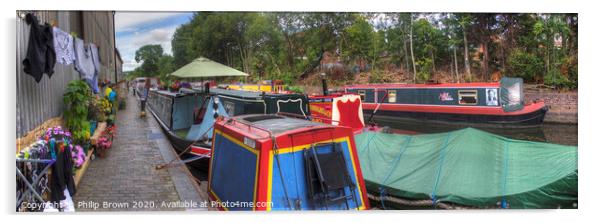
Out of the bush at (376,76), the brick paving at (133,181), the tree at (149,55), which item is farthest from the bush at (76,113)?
the bush at (376,76)

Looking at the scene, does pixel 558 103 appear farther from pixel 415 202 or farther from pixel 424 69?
pixel 415 202

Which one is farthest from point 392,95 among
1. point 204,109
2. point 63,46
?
point 63,46

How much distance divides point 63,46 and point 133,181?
1744 millimetres

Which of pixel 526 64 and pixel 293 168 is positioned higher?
pixel 526 64

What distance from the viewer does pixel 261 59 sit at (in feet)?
19.8

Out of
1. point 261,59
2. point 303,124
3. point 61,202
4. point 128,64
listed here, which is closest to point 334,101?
point 261,59

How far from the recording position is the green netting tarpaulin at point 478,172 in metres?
4.10

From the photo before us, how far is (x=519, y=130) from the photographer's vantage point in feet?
22.0

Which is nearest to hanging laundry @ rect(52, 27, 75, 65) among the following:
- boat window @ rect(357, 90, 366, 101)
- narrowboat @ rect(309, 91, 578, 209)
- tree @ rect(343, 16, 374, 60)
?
tree @ rect(343, 16, 374, 60)

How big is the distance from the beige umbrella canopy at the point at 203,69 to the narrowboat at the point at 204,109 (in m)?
0.38

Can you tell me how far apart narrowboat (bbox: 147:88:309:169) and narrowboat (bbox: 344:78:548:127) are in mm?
1276

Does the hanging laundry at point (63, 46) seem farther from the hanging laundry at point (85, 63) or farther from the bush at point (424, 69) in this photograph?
the bush at point (424, 69)

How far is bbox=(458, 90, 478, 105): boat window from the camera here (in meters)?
7.06
